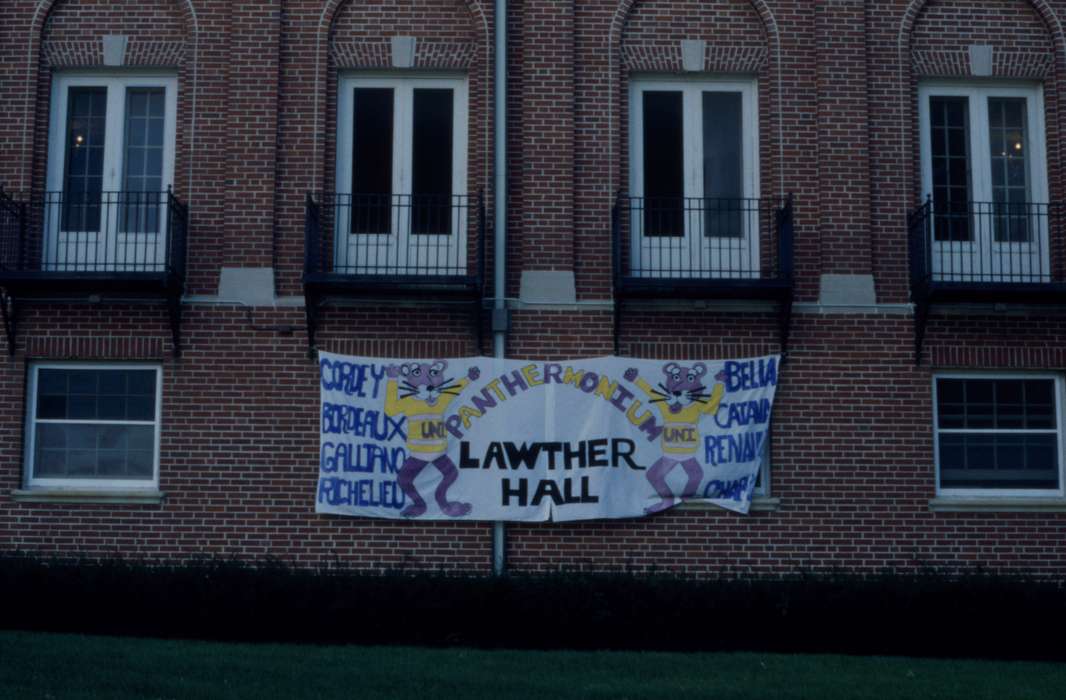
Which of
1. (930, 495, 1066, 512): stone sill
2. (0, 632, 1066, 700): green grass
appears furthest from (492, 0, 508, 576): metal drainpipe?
(930, 495, 1066, 512): stone sill

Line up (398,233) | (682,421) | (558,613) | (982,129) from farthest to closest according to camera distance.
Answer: (982,129)
(398,233)
(682,421)
(558,613)

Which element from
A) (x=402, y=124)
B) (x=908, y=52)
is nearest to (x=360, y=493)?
(x=402, y=124)

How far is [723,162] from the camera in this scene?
15.8 meters

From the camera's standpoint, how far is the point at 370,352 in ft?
49.0

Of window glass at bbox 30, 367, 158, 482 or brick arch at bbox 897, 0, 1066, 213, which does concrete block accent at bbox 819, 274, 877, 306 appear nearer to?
brick arch at bbox 897, 0, 1066, 213

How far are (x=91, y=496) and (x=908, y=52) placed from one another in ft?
36.5

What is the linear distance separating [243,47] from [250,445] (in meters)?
4.82

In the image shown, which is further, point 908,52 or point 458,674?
point 908,52

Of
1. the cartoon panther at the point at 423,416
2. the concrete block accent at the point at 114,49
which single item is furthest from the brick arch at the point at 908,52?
the concrete block accent at the point at 114,49

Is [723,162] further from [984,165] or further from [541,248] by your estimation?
[984,165]

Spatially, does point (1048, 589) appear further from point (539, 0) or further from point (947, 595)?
point (539, 0)

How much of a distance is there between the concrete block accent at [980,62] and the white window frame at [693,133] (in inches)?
105

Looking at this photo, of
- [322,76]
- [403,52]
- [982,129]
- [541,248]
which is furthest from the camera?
[982,129]

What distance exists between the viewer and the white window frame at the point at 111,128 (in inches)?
606
